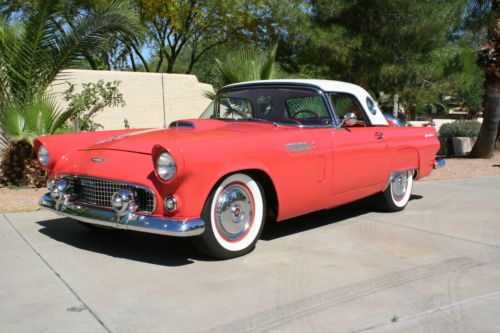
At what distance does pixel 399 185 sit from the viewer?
643 centimetres

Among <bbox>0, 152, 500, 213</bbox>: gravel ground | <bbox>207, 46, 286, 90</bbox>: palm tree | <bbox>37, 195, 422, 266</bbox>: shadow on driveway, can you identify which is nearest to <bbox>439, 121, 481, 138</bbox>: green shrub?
<bbox>0, 152, 500, 213</bbox>: gravel ground

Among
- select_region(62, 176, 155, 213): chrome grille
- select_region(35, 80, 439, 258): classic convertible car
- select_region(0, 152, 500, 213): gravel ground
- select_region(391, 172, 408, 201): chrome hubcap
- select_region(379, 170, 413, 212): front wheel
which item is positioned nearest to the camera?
select_region(35, 80, 439, 258): classic convertible car

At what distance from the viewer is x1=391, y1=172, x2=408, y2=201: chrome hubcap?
6.34 metres

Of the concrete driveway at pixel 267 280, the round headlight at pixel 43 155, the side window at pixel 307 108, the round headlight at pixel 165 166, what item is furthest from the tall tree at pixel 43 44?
the round headlight at pixel 165 166

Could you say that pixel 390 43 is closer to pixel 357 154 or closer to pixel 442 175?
pixel 442 175

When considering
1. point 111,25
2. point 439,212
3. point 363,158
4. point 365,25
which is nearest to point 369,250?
point 363,158

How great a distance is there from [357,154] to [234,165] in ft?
5.57

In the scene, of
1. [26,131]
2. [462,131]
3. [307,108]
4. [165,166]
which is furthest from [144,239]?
[462,131]

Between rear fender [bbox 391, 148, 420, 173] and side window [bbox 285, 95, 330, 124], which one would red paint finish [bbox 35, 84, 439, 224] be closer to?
rear fender [bbox 391, 148, 420, 173]

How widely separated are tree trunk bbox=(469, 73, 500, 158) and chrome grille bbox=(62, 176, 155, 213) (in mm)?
10963

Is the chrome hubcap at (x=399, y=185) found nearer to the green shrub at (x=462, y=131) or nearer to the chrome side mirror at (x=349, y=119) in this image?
the chrome side mirror at (x=349, y=119)

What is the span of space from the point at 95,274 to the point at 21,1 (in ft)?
52.2

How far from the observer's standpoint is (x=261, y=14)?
61.5ft

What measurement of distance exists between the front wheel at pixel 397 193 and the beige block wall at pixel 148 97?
6798 mm
